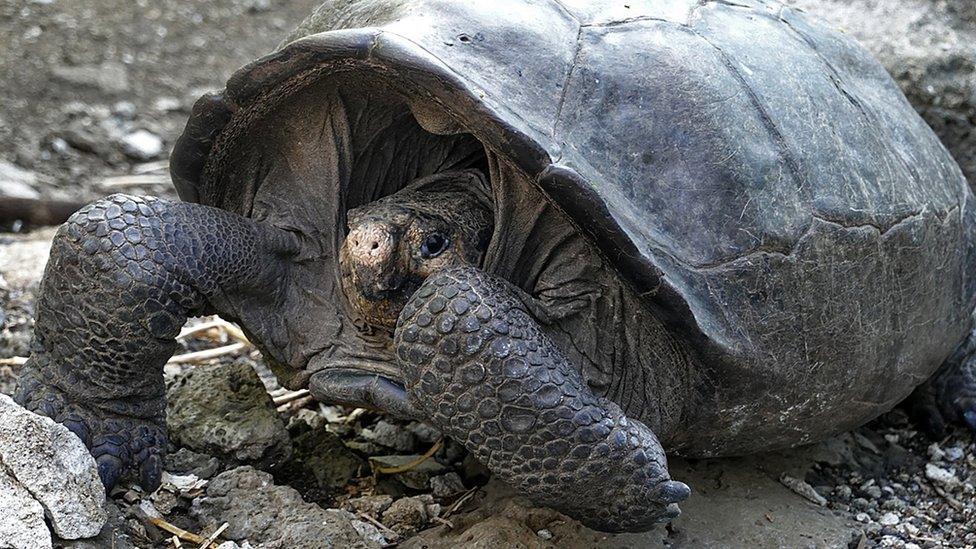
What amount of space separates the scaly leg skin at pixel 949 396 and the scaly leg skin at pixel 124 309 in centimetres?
255

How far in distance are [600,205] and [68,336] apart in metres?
1.50

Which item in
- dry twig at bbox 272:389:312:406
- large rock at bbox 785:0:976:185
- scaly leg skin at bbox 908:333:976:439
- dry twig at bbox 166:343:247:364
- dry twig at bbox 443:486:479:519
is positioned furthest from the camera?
large rock at bbox 785:0:976:185

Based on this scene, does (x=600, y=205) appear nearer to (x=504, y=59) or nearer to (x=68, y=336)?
(x=504, y=59)

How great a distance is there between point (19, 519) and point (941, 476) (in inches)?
116

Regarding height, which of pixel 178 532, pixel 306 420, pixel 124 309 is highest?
pixel 124 309

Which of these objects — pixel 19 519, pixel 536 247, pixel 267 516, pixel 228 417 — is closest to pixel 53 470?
pixel 19 519

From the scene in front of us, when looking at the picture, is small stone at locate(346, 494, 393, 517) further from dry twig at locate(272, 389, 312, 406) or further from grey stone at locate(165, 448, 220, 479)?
dry twig at locate(272, 389, 312, 406)

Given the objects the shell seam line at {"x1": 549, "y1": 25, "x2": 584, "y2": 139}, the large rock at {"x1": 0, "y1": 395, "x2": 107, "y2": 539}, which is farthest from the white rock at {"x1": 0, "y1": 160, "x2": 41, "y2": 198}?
the shell seam line at {"x1": 549, "y1": 25, "x2": 584, "y2": 139}

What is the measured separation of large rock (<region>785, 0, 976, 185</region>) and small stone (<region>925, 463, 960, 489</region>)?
224cm

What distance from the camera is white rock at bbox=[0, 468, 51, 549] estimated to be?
270 centimetres

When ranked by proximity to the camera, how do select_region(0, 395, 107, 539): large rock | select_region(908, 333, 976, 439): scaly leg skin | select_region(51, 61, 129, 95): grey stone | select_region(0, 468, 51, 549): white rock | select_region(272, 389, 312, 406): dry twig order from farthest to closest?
select_region(51, 61, 129, 95): grey stone, select_region(908, 333, 976, 439): scaly leg skin, select_region(272, 389, 312, 406): dry twig, select_region(0, 395, 107, 539): large rock, select_region(0, 468, 51, 549): white rock

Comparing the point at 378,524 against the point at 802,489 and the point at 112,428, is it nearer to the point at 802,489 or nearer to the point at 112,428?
the point at 112,428

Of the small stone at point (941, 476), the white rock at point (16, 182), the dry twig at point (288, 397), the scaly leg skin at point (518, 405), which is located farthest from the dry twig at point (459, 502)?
the white rock at point (16, 182)

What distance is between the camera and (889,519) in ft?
12.2
